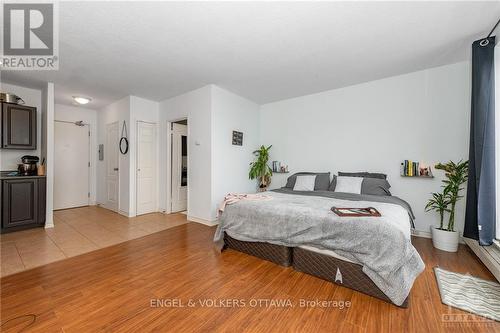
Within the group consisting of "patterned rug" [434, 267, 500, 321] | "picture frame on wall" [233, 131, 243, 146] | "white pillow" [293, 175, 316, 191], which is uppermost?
"picture frame on wall" [233, 131, 243, 146]

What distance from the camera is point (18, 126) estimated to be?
355 centimetres

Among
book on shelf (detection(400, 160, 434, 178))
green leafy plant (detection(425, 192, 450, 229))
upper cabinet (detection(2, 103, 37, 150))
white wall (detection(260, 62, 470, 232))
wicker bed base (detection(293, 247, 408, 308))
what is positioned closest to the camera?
wicker bed base (detection(293, 247, 408, 308))

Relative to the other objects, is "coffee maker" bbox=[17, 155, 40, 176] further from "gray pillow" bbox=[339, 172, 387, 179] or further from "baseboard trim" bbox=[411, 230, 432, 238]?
"baseboard trim" bbox=[411, 230, 432, 238]

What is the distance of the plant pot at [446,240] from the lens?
267 cm

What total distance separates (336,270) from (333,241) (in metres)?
0.28

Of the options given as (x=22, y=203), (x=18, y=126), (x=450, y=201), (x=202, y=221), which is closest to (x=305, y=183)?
(x=450, y=201)

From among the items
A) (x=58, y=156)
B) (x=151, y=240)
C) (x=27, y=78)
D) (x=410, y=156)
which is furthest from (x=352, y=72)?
(x=58, y=156)

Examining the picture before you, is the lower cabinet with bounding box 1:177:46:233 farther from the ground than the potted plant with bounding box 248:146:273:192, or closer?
closer

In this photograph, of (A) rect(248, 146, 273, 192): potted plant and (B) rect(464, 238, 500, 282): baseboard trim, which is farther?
(A) rect(248, 146, 273, 192): potted plant

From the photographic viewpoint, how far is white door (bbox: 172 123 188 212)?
15.6 feet

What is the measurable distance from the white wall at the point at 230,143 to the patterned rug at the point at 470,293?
3.17 metres

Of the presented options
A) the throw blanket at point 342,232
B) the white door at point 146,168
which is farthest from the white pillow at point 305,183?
the white door at point 146,168

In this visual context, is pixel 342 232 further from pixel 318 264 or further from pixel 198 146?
pixel 198 146

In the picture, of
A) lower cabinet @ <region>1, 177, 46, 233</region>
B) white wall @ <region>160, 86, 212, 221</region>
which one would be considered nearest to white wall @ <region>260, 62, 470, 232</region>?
white wall @ <region>160, 86, 212, 221</region>
